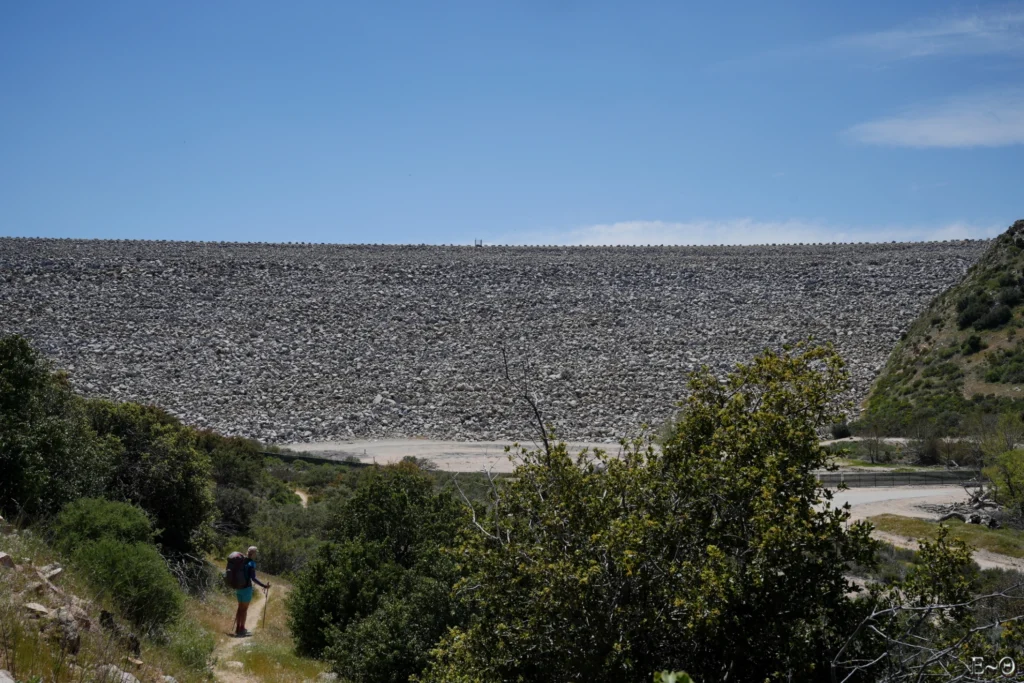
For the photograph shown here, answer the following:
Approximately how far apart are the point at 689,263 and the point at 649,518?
2477 inches

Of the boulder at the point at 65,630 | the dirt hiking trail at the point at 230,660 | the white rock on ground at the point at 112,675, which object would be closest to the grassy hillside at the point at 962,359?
the dirt hiking trail at the point at 230,660

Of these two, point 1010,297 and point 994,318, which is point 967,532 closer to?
point 994,318

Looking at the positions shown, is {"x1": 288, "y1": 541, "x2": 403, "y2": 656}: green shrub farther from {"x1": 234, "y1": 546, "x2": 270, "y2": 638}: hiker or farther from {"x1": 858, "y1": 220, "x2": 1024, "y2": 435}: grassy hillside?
{"x1": 858, "y1": 220, "x2": 1024, "y2": 435}: grassy hillside

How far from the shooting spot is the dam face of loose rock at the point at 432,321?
46531 millimetres

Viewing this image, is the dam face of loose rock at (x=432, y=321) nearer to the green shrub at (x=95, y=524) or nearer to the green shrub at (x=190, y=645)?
the green shrub at (x=95, y=524)

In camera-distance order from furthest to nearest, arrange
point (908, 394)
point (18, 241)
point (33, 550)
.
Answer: point (18, 241) → point (908, 394) → point (33, 550)

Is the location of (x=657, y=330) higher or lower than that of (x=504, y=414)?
higher

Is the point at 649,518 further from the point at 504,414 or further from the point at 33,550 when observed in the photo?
the point at 504,414

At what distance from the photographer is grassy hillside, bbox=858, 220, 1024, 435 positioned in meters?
36.9

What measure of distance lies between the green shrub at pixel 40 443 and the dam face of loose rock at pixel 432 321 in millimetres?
29029

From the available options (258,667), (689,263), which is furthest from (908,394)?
(258,667)

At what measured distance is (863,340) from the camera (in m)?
52.8

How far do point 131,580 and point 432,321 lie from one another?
4830 cm
